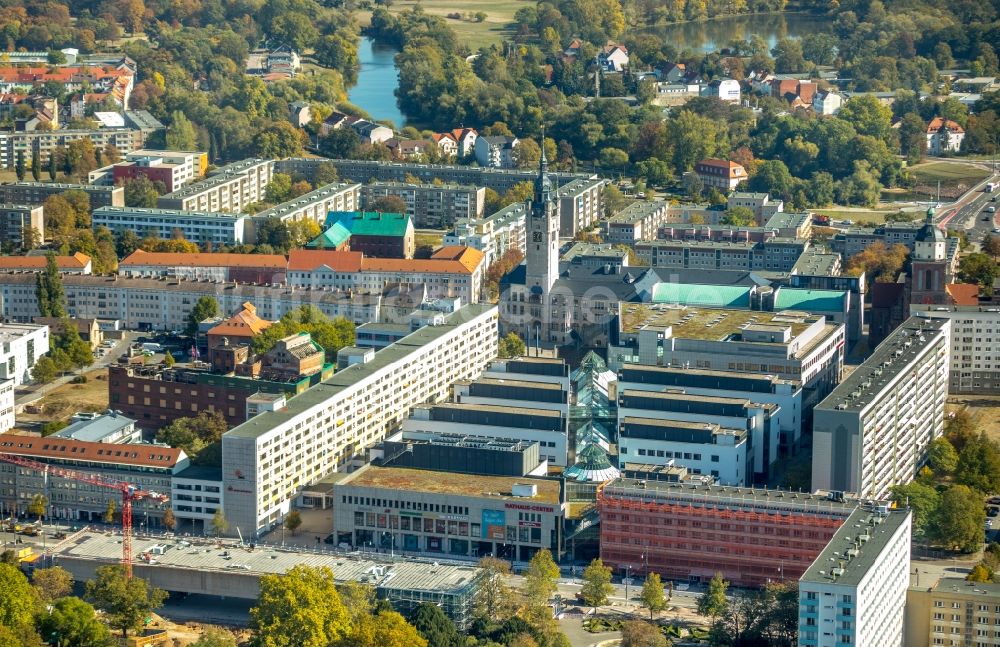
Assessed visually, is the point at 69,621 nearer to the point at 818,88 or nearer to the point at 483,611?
the point at 483,611

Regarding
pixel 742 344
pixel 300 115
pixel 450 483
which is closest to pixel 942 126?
pixel 300 115

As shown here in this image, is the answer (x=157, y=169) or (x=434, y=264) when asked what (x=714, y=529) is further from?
(x=157, y=169)

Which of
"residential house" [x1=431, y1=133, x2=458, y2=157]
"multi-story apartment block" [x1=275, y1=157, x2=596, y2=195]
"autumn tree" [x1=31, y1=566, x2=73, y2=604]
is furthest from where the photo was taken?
"residential house" [x1=431, y1=133, x2=458, y2=157]

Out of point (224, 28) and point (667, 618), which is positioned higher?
point (224, 28)

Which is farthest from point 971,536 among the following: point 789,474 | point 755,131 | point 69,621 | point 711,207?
point 755,131

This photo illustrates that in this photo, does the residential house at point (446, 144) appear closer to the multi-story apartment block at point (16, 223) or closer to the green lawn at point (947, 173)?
the green lawn at point (947, 173)

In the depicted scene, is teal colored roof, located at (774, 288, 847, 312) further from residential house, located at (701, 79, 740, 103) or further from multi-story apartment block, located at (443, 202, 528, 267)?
residential house, located at (701, 79, 740, 103)

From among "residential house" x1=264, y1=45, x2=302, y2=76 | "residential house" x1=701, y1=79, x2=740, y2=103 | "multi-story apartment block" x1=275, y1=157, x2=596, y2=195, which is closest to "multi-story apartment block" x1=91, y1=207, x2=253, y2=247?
"multi-story apartment block" x1=275, y1=157, x2=596, y2=195
